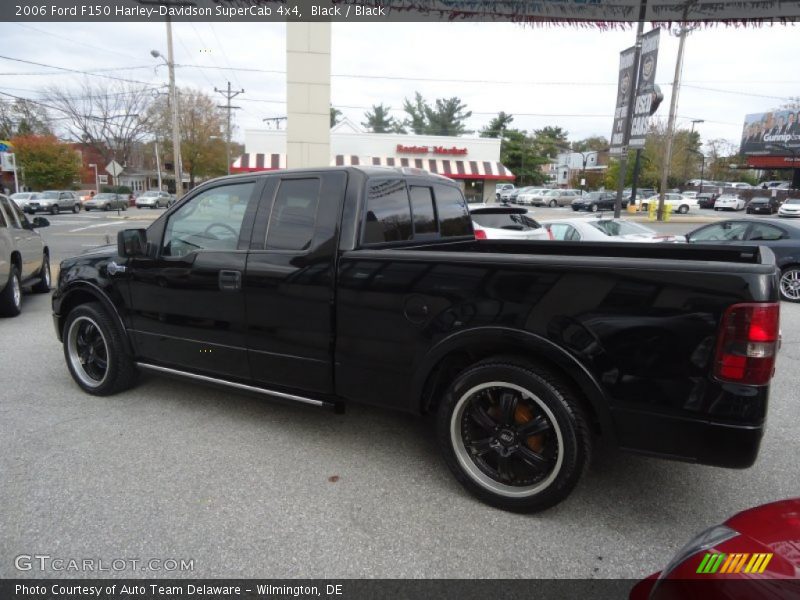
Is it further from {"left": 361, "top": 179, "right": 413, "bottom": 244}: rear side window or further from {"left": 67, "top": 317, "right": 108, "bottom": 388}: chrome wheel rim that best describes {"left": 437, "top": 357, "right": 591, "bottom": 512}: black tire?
{"left": 67, "top": 317, "right": 108, "bottom": 388}: chrome wheel rim

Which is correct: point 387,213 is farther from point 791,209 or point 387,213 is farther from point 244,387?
point 791,209

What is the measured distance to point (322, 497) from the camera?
2957mm

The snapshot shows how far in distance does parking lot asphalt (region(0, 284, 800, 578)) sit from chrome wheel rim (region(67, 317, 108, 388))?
324 mm

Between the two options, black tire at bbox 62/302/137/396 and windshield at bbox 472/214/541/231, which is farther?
windshield at bbox 472/214/541/231

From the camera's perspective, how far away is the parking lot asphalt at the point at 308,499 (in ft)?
8.07

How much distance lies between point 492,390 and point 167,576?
1.80 m

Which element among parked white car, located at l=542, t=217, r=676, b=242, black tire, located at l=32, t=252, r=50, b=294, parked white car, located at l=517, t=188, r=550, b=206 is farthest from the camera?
parked white car, located at l=517, t=188, r=550, b=206

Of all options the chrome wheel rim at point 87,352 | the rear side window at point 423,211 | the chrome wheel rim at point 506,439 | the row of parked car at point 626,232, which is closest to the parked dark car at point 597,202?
the row of parked car at point 626,232

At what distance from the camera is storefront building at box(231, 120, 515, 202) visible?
32.4 m

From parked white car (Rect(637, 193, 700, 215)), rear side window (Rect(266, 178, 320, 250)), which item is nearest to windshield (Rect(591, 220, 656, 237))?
rear side window (Rect(266, 178, 320, 250))

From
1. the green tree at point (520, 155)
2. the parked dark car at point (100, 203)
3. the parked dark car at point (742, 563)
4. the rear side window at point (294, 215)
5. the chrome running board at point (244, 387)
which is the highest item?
the green tree at point (520, 155)

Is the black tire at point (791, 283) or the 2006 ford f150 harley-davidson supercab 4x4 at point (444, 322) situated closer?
the 2006 ford f150 harley-davidson supercab 4x4 at point (444, 322)

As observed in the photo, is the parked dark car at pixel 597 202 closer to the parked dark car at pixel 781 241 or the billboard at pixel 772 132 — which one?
the billboard at pixel 772 132

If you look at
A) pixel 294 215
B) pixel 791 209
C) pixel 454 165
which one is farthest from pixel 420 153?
pixel 294 215
